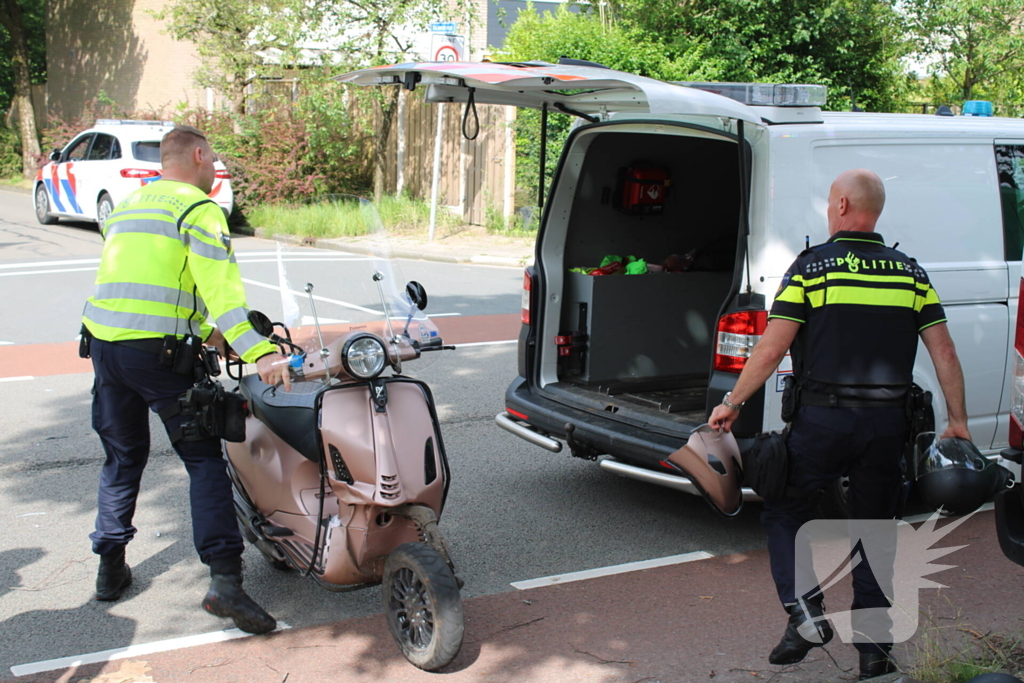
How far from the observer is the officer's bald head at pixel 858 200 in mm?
3537

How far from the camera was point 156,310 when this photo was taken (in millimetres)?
3852

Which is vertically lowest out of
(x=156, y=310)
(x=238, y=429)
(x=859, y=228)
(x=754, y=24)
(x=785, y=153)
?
(x=238, y=429)

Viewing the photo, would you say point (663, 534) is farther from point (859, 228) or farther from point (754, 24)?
point (754, 24)

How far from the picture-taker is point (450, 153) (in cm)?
1883

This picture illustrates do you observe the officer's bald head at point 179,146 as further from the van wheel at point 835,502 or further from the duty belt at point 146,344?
the van wheel at point 835,502

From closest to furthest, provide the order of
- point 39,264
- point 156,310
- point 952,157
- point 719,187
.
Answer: point 156,310, point 952,157, point 719,187, point 39,264

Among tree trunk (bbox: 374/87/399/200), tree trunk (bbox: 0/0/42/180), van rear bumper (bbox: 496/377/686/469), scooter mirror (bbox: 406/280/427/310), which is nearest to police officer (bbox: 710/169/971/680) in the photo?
van rear bumper (bbox: 496/377/686/469)

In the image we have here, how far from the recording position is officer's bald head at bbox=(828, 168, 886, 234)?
11.6ft

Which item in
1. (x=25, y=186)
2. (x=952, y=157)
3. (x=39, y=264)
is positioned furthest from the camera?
(x=25, y=186)

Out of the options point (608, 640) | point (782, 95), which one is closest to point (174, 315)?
point (608, 640)

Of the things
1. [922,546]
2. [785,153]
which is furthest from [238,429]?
[922,546]

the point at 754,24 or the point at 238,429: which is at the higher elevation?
the point at 754,24

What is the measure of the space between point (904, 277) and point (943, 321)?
0.24 metres

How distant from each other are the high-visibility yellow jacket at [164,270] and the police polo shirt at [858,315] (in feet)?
6.60
